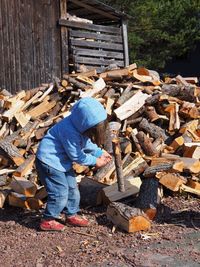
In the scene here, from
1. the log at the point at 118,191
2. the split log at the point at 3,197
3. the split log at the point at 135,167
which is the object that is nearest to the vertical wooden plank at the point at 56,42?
the split log at the point at 135,167

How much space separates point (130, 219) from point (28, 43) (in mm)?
9016

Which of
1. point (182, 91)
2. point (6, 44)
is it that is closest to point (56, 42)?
point (6, 44)

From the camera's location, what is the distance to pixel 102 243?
506 cm

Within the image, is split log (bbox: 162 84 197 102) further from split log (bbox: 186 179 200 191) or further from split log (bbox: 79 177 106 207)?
split log (bbox: 79 177 106 207)

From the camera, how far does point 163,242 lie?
16.6 ft

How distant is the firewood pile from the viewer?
6070 millimetres

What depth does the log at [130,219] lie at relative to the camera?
5.20 metres

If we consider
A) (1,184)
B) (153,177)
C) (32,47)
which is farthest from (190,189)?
(32,47)

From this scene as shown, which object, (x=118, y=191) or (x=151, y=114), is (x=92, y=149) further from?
(x=151, y=114)

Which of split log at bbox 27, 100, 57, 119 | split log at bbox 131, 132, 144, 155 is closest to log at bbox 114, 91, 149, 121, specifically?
split log at bbox 131, 132, 144, 155

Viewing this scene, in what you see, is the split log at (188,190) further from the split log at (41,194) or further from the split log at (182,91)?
the split log at (182,91)

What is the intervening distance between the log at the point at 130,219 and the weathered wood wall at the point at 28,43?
827cm

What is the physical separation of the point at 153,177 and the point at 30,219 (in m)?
1.54

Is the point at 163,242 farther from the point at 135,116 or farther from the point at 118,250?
the point at 135,116
